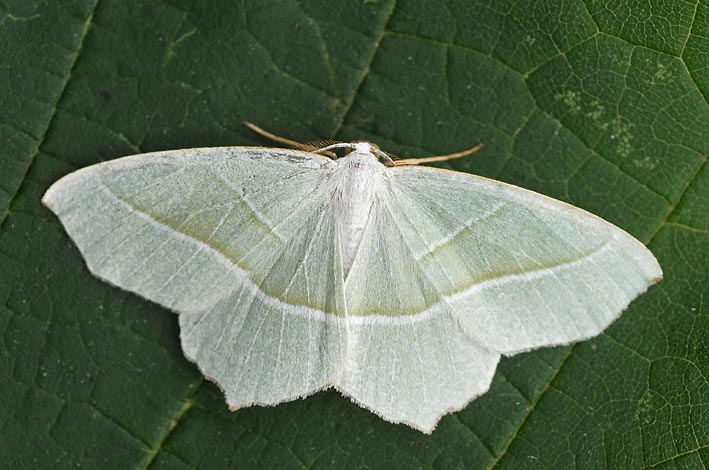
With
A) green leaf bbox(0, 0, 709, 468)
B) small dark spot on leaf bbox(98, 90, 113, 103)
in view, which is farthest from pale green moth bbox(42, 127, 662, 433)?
small dark spot on leaf bbox(98, 90, 113, 103)

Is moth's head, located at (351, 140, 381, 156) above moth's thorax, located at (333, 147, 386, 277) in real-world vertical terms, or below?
above

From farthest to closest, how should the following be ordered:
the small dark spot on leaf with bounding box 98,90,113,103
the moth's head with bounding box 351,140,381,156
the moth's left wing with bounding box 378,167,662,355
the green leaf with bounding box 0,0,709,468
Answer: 1. the small dark spot on leaf with bounding box 98,90,113,103
2. the green leaf with bounding box 0,0,709,468
3. the moth's head with bounding box 351,140,381,156
4. the moth's left wing with bounding box 378,167,662,355

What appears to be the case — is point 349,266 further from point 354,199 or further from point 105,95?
point 105,95

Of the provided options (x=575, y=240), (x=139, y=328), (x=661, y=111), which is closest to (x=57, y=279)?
(x=139, y=328)

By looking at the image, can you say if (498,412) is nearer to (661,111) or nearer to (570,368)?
(570,368)

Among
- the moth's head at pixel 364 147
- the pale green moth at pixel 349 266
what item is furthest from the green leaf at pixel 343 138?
the pale green moth at pixel 349 266

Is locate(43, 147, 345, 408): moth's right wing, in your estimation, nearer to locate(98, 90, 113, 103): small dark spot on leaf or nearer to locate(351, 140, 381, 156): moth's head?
locate(351, 140, 381, 156): moth's head

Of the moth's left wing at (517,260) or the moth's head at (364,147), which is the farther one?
the moth's head at (364,147)

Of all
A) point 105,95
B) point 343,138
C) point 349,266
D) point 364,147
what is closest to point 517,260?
point 349,266

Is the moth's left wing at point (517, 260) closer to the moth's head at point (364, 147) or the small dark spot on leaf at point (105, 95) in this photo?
the moth's head at point (364, 147)
